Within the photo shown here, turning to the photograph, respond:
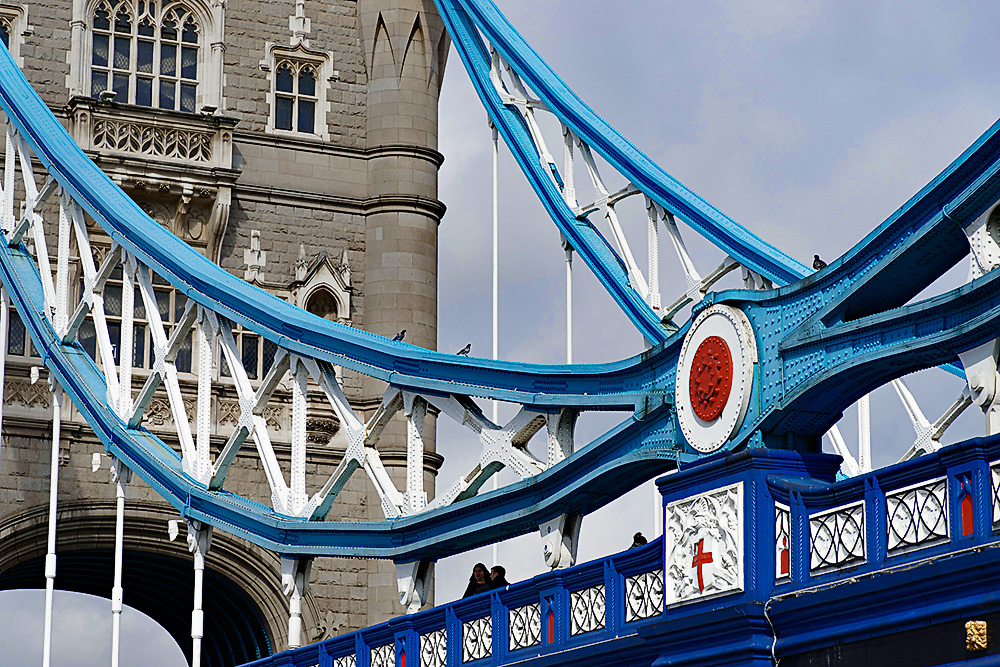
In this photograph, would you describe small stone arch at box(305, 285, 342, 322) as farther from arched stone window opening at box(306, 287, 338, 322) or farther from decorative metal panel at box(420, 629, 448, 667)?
decorative metal panel at box(420, 629, 448, 667)

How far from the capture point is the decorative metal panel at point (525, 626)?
1194 centimetres

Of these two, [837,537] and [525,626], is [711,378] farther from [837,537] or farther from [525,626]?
[525,626]

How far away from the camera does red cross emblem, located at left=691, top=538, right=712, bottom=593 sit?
33.1 feet

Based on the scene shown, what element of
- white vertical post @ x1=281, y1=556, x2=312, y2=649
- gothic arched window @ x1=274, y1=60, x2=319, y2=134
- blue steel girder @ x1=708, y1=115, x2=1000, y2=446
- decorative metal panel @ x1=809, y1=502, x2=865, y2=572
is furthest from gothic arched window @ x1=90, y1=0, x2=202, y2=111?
decorative metal panel @ x1=809, y1=502, x2=865, y2=572

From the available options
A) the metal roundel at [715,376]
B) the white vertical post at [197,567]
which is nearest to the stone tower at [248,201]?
the white vertical post at [197,567]

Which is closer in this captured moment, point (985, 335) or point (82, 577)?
point (985, 335)

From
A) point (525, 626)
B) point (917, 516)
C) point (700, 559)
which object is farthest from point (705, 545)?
point (525, 626)

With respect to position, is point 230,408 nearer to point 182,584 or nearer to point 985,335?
point 182,584

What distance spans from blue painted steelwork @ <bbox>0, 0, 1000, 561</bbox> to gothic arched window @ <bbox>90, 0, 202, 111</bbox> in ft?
12.5

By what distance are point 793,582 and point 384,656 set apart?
5016 millimetres

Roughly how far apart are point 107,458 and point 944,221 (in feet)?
50.6

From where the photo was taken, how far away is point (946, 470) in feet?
28.3

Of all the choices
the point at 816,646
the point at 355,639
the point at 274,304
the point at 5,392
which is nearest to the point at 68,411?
the point at 5,392

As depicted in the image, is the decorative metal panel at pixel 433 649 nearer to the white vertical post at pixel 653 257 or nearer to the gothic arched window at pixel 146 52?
the white vertical post at pixel 653 257
